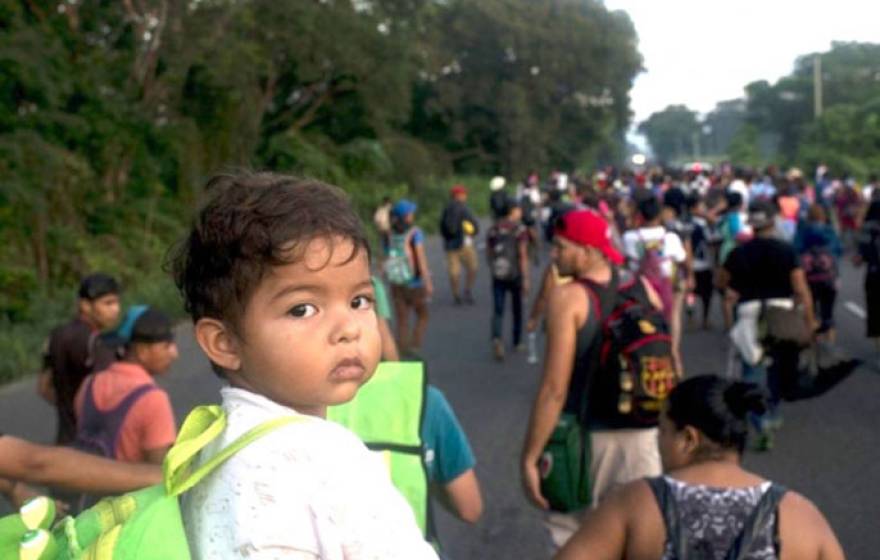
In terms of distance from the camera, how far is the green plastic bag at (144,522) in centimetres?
149

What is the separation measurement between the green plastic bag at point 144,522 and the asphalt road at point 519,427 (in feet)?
15.7

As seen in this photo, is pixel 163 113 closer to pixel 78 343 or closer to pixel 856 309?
pixel 856 309

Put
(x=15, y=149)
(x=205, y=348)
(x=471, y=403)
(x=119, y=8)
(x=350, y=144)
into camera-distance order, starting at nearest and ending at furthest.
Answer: (x=205, y=348) → (x=471, y=403) → (x=15, y=149) → (x=119, y=8) → (x=350, y=144)

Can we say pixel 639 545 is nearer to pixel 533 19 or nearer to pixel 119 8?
pixel 119 8

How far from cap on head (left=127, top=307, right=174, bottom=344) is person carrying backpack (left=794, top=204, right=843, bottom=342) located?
8117 millimetres

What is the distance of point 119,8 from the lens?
20.7 metres

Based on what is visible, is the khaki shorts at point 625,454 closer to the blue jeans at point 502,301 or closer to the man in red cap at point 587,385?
the man in red cap at point 587,385

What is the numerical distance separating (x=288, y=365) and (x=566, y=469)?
274 cm

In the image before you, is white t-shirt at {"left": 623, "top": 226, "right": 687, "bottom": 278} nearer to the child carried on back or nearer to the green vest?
the green vest

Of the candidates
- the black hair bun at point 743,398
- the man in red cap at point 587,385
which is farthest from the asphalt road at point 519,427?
the black hair bun at point 743,398

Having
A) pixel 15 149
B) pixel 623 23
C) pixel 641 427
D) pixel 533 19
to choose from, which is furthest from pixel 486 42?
pixel 641 427

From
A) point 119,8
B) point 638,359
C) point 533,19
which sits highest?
point 533,19

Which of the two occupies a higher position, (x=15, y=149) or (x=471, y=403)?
(x=15, y=149)

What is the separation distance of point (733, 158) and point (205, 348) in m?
105
